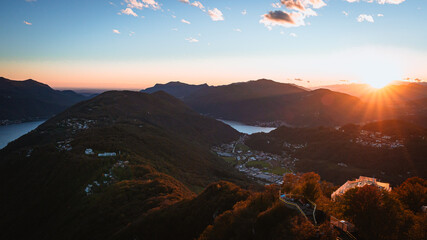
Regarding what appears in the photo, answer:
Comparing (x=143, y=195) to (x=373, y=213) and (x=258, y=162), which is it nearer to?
(x=373, y=213)

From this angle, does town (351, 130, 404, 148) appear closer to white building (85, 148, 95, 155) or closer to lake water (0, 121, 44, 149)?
white building (85, 148, 95, 155)

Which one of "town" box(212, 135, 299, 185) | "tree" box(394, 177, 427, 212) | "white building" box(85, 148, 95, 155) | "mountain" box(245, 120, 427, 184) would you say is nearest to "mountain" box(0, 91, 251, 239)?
"white building" box(85, 148, 95, 155)

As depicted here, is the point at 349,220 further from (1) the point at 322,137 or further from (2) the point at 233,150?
(1) the point at 322,137

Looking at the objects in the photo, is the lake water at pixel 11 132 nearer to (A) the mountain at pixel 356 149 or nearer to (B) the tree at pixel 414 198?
(A) the mountain at pixel 356 149

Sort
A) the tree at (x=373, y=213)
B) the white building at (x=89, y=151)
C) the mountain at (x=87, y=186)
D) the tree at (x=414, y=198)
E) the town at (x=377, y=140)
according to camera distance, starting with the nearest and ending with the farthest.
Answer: the tree at (x=373, y=213)
the tree at (x=414, y=198)
the mountain at (x=87, y=186)
the white building at (x=89, y=151)
the town at (x=377, y=140)

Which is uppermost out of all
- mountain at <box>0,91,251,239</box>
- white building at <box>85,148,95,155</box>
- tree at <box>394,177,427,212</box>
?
tree at <box>394,177,427,212</box>

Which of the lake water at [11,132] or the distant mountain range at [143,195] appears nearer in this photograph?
the distant mountain range at [143,195]

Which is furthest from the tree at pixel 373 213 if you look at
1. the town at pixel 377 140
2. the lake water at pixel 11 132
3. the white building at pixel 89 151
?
the lake water at pixel 11 132

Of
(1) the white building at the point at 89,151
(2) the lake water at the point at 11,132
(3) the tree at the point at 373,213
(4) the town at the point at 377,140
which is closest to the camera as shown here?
(3) the tree at the point at 373,213

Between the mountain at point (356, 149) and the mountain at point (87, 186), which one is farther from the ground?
the mountain at point (87, 186)

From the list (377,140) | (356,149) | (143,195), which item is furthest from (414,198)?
(377,140)

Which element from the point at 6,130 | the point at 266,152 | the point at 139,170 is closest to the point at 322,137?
the point at 266,152
